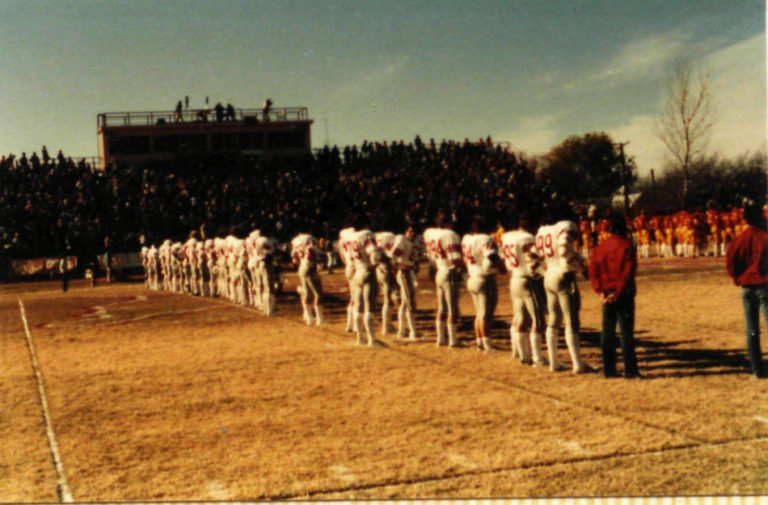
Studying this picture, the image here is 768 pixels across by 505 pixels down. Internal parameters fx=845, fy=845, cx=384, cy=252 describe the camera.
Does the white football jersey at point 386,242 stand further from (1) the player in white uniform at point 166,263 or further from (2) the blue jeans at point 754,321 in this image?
(1) the player in white uniform at point 166,263

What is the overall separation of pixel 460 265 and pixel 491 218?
25.0m

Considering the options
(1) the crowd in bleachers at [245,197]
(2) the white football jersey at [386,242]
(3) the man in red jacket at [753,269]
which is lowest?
(3) the man in red jacket at [753,269]

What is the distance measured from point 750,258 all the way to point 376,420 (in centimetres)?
460

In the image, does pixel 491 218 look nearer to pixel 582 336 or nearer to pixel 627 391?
pixel 582 336

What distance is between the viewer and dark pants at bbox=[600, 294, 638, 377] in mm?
9812

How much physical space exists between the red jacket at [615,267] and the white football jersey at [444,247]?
Answer: 292cm

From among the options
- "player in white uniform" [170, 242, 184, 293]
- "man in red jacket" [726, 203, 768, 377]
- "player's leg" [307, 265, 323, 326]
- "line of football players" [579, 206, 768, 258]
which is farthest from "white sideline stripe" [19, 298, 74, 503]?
"line of football players" [579, 206, 768, 258]

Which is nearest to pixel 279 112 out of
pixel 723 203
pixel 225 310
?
pixel 723 203

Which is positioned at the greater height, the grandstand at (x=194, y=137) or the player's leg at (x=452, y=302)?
the grandstand at (x=194, y=137)

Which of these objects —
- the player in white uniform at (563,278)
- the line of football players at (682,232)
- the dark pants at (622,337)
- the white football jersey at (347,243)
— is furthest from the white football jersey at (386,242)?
the line of football players at (682,232)

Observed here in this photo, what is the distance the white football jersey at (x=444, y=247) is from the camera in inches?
497

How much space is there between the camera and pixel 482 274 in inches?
473

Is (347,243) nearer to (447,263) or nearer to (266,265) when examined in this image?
(447,263)

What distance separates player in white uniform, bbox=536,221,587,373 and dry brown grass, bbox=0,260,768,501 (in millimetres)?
388
